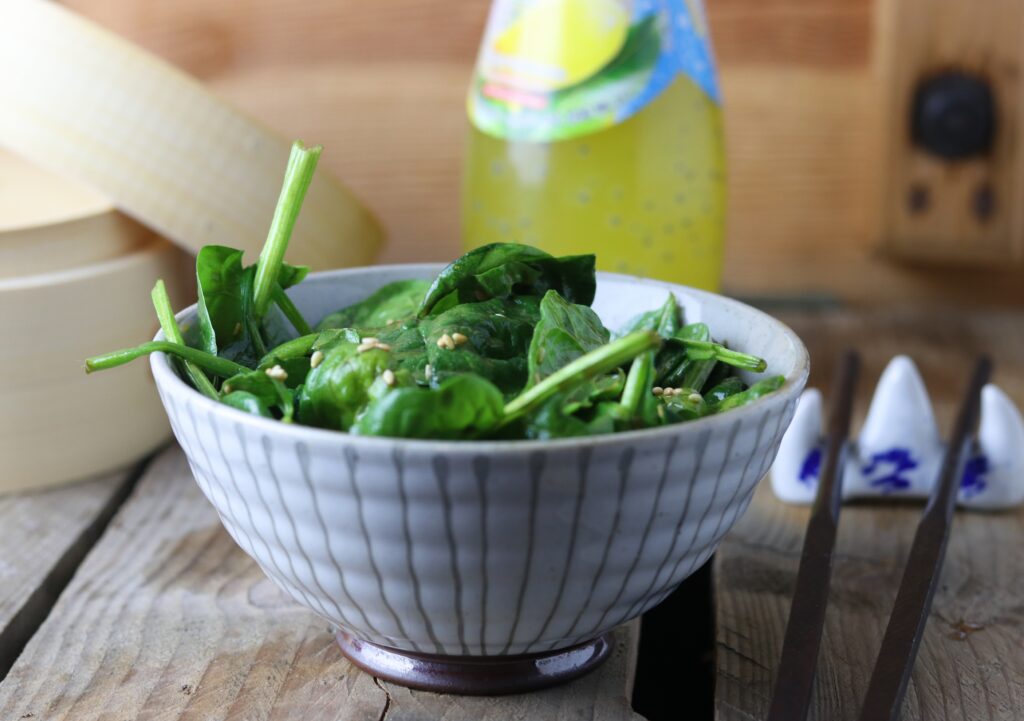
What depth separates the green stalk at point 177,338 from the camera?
489 mm

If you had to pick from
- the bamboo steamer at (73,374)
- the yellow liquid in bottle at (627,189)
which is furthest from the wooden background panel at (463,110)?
the bamboo steamer at (73,374)

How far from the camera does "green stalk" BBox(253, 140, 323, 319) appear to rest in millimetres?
560

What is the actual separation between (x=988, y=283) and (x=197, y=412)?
1.00 metres

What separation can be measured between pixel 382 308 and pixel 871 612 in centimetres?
30

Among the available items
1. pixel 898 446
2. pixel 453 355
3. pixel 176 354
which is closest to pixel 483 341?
pixel 453 355

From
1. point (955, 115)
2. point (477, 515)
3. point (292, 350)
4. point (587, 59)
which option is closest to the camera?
point (477, 515)

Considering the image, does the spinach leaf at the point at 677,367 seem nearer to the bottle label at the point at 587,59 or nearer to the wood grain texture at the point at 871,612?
the wood grain texture at the point at 871,612

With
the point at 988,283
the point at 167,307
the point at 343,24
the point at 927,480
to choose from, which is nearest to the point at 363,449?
the point at 167,307

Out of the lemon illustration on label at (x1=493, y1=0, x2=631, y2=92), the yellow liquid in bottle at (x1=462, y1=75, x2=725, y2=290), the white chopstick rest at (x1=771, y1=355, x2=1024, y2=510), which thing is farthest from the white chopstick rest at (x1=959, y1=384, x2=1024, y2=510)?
the lemon illustration on label at (x1=493, y1=0, x2=631, y2=92)

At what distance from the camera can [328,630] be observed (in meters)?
0.58

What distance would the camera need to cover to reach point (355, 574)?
444 millimetres

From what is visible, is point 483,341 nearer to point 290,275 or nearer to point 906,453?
point 290,275

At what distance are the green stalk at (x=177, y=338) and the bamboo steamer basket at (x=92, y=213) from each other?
23 centimetres

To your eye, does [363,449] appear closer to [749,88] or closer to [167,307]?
[167,307]
